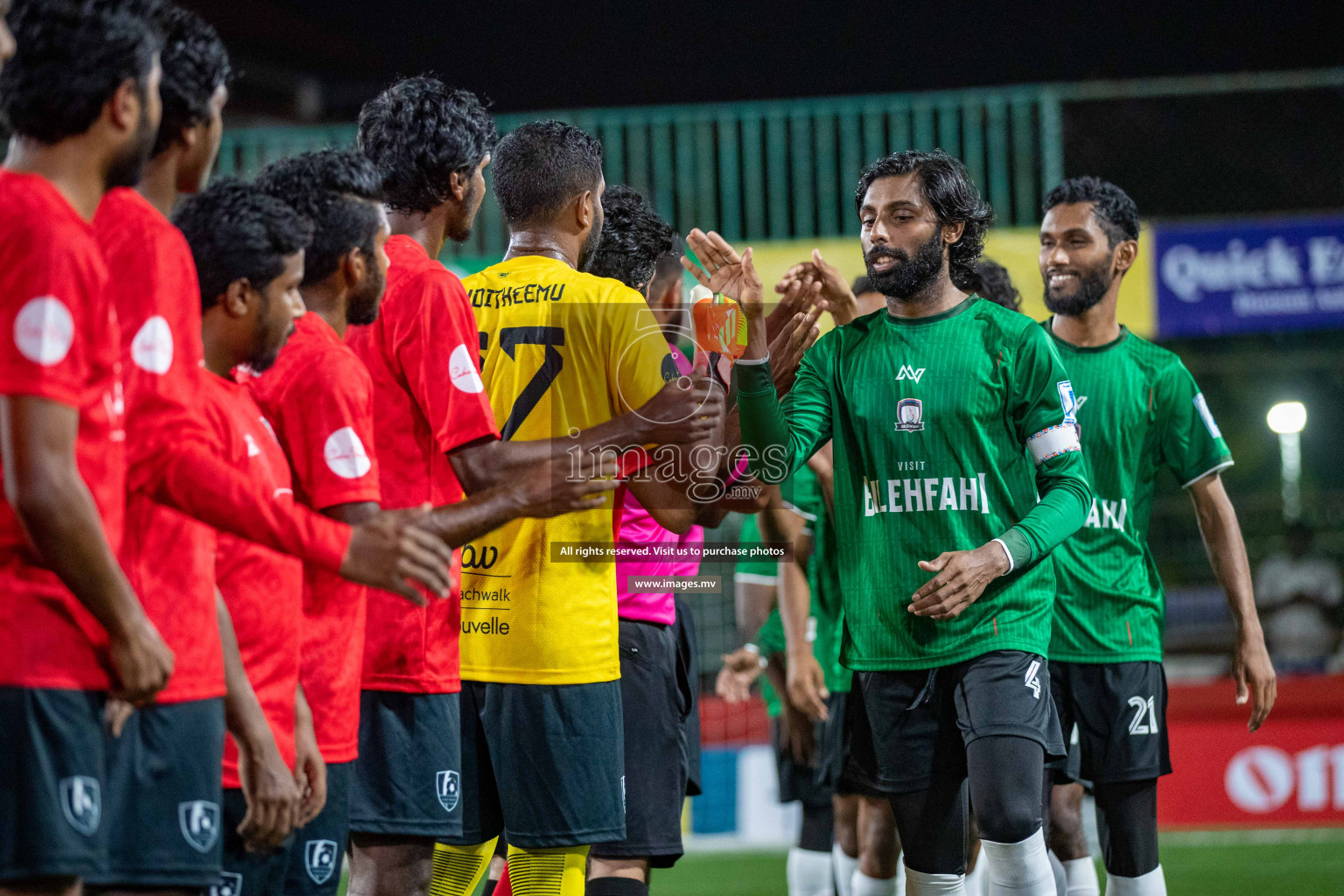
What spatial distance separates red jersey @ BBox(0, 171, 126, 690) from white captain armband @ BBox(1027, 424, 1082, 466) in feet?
9.53

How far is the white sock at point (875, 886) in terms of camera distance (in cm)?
516

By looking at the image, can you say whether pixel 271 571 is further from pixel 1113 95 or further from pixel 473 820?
pixel 1113 95

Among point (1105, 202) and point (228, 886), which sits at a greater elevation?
point (1105, 202)

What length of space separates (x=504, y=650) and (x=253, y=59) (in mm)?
20810

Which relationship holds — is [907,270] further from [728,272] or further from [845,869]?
[845,869]

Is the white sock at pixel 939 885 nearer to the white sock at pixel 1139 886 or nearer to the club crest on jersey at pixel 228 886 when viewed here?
the white sock at pixel 1139 886

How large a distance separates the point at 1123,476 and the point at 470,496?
120 inches

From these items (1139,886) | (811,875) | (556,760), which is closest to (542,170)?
(556,760)

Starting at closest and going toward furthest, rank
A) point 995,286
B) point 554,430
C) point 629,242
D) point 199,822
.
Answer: point 199,822
point 554,430
point 629,242
point 995,286

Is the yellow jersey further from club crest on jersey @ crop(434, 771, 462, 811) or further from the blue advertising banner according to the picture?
the blue advertising banner

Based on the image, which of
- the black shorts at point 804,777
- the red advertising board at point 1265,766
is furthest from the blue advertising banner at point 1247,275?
the black shorts at point 804,777

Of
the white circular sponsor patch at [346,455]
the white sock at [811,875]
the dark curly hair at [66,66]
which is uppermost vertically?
the dark curly hair at [66,66]

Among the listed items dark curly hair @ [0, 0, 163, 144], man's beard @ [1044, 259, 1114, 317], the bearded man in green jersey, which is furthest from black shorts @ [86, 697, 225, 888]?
man's beard @ [1044, 259, 1114, 317]

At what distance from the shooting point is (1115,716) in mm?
5180
